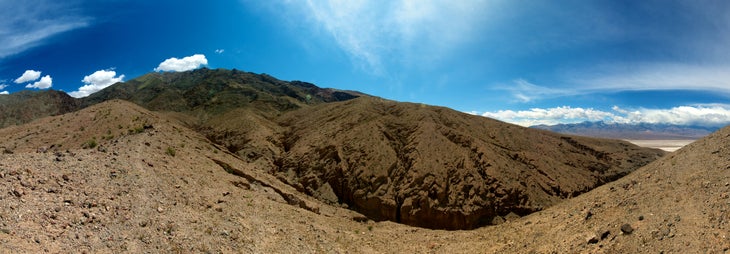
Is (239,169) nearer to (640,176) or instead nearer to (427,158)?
(427,158)

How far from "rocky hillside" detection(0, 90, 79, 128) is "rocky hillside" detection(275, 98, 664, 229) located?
58378mm

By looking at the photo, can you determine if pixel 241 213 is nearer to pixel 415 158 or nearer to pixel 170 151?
pixel 170 151

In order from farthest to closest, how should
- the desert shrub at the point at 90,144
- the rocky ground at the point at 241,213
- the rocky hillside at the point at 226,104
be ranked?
1. the rocky hillside at the point at 226,104
2. the desert shrub at the point at 90,144
3. the rocky ground at the point at 241,213

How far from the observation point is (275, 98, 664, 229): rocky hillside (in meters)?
24.1

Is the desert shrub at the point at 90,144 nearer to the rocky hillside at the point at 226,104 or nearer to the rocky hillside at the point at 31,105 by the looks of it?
the rocky hillside at the point at 226,104

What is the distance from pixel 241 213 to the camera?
14.9 meters

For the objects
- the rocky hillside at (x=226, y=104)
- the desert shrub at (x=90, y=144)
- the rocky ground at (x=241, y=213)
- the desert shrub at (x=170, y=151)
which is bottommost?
the rocky ground at (x=241, y=213)

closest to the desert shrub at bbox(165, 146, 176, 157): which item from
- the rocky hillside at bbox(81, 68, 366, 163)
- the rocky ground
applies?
the rocky ground

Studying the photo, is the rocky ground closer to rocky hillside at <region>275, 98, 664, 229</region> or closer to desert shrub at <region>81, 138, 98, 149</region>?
desert shrub at <region>81, 138, 98, 149</region>

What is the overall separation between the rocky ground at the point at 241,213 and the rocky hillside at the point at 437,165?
12.6ft

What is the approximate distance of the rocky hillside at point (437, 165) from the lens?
950 inches

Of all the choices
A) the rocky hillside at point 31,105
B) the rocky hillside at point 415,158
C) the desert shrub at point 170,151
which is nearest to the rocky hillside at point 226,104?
the rocky hillside at point 415,158

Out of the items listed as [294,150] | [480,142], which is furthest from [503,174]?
[294,150]

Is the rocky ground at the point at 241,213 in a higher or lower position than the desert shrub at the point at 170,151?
lower
